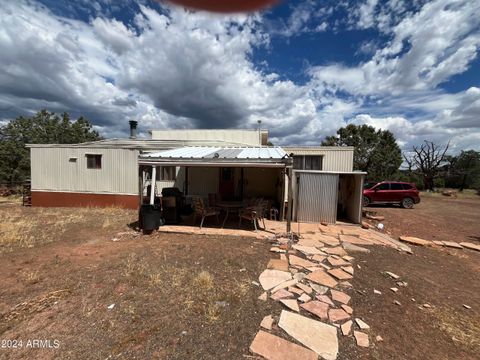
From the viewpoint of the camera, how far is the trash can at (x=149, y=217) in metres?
6.86

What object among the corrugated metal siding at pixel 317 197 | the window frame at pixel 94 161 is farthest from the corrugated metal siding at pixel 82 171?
the corrugated metal siding at pixel 317 197

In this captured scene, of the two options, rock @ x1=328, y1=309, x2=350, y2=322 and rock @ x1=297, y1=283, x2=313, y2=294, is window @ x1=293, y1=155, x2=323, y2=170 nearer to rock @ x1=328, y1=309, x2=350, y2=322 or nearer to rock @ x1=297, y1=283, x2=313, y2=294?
rock @ x1=297, y1=283, x2=313, y2=294

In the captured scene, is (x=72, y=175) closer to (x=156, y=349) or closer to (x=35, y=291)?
(x=35, y=291)

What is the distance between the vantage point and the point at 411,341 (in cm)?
275

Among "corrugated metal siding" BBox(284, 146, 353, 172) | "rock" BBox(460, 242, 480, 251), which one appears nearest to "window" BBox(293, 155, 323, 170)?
"corrugated metal siding" BBox(284, 146, 353, 172)

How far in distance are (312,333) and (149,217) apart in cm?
552

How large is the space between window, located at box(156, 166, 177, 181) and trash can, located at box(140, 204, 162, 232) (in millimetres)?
4239

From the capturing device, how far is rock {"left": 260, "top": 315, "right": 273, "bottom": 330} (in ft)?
9.53

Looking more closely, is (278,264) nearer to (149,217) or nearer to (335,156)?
(149,217)

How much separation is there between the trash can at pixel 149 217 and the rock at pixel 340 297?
207 inches

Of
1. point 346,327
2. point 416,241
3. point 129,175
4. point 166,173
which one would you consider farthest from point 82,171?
point 416,241

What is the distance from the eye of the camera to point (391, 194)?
12953mm

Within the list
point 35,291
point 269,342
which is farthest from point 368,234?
point 35,291

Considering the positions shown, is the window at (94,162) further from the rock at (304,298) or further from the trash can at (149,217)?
the rock at (304,298)
